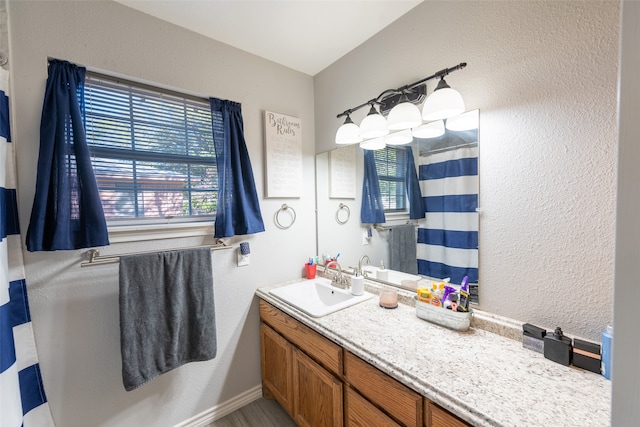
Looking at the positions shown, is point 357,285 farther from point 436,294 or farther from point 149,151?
point 149,151

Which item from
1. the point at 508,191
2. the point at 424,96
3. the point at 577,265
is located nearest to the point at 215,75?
the point at 424,96

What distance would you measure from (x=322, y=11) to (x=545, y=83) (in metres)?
1.14

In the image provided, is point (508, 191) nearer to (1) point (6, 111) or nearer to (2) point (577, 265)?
(2) point (577, 265)

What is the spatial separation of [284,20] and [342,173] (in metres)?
1.00

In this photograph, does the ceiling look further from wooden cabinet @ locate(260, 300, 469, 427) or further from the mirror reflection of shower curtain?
wooden cabinet @ locate(260, 300, 469, 427)

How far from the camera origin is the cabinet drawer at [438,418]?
76cm

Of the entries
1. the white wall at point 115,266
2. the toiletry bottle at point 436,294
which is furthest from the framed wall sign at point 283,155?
the toiletry bottle at point 436,294

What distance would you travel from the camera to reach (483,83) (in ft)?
3.79

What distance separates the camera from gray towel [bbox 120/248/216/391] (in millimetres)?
1282

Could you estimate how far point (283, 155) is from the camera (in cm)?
190

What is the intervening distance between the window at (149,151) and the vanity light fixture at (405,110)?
36.8 inches

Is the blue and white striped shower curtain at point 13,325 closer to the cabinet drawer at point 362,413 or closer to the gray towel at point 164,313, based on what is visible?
the gray towel at point 164,313

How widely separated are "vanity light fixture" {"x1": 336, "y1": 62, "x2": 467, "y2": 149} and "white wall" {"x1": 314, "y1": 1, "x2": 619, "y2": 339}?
11 cm

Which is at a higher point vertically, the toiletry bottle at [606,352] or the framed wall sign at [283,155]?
the framed wall sign at [283,155]
